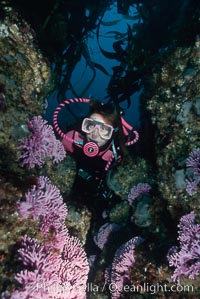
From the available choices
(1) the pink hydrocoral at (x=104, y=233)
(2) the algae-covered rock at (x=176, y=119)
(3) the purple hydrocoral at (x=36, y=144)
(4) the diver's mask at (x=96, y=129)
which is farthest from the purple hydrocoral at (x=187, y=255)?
(4) the diver's mask at (x=96, y=129)

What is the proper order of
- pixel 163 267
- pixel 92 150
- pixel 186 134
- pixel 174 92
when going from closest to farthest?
pixel 163 267
pixel 186 134
pixel 174 92
pixel 92 150

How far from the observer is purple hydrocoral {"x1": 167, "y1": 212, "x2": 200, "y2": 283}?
295cm

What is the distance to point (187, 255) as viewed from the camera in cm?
299

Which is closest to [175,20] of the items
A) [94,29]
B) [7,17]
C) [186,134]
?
[94,29]

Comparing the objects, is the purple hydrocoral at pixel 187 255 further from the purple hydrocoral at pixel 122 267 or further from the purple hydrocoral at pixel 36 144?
the purple hydrocoral at pixel 36 144

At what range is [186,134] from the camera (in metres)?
3.49

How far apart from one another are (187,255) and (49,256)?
4.77 ft

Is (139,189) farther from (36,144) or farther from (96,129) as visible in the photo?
(36,144)

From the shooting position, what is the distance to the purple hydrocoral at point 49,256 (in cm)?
246

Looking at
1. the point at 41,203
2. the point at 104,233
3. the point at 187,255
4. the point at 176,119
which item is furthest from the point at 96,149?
the point at 187,255

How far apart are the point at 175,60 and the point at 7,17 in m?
2.23

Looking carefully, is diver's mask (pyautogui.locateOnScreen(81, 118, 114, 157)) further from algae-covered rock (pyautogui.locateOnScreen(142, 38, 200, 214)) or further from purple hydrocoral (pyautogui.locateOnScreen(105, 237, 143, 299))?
purple hydrocoral (pyautogui.locateOnScreen(105, 237, 143, 299))

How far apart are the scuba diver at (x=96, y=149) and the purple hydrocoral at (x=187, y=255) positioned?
1874mm

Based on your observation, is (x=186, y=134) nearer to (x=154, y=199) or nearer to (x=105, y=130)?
(x=154, y=199)
